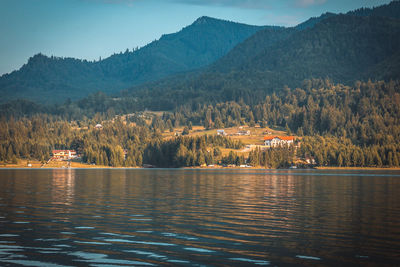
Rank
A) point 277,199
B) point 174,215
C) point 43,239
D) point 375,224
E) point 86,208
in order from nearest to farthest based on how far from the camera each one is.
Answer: point 43,239 < point 375,224 < point 174,215 < point 86,208 < point 277,199

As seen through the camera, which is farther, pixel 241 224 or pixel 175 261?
pixel 241 224

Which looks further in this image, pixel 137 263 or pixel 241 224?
pixel 241 224

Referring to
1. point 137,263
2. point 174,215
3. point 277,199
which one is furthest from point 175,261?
point 277,199

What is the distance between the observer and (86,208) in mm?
57750

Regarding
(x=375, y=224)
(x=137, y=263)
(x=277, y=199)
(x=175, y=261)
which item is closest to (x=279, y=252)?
(x=175, y=261)

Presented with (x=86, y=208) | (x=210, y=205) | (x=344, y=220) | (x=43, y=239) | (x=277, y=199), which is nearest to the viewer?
(x=43, y=239)

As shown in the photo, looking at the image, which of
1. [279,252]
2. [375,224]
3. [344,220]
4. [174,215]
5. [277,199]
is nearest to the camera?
[279,252]

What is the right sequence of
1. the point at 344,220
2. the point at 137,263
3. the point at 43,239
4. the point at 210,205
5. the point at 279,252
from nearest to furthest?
the point at 137,263
the point at 279,252
the point at 43,239
the point at 344,220
the point at 210,205

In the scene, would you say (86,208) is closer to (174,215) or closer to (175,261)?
(174,215)

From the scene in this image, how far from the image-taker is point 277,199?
238 ft

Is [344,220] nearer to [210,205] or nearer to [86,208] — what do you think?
[210,205]

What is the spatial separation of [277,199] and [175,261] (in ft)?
149

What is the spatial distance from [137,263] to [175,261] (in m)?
2.48

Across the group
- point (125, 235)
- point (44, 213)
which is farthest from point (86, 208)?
point (125, 235)
